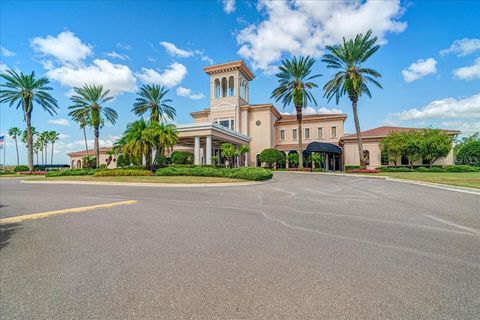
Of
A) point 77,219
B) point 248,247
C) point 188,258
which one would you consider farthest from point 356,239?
point 77,219

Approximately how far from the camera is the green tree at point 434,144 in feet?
98.8

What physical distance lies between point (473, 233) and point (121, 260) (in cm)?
745

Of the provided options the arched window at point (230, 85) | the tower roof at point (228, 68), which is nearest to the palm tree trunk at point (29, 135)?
the tower roof at point (228, 68)

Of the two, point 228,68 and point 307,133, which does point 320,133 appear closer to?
point 307,133

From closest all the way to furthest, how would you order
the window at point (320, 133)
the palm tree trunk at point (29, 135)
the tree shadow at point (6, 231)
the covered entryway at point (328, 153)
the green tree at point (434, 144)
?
Result: the tree shadow at point (6, 231), the green tree at point (434, 144), the covered entryway at point (328, 153), the palm tree trunk at point (29, 135), the window at point (320, 133)

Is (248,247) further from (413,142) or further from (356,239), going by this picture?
(413,142)

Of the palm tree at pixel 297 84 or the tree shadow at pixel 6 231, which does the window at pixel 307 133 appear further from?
the tree shadow at pixel 6 231

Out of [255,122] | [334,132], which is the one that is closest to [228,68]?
[255,122]

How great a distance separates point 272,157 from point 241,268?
33.5 metres

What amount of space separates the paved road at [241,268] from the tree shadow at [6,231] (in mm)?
49

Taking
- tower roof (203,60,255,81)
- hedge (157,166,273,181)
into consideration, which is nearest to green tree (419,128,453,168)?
hedge (157,166,273,181)

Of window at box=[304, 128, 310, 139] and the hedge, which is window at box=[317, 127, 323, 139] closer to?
window at box=[304, 128, 310, 139]

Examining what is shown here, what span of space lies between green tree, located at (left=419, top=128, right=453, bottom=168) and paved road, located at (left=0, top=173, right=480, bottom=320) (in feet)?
97.5

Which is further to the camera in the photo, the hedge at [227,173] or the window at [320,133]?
the window at [320,133]
